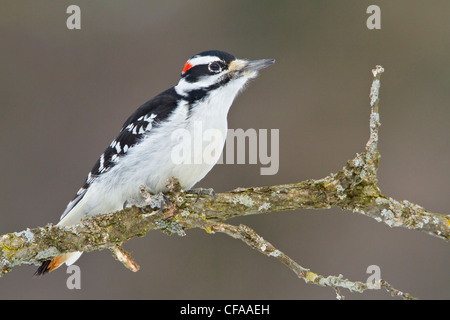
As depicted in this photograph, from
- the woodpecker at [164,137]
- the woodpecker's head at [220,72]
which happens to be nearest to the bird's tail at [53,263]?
the woodpecker at [164,137]

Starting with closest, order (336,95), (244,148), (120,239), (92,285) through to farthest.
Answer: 1. (120,239)
2. (244,148)
3. (92,285)
4. (336,95)

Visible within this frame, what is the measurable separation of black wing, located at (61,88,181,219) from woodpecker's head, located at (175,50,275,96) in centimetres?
11

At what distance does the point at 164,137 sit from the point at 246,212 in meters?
0.53

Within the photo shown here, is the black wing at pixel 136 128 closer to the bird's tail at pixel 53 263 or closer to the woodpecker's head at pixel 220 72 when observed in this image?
the woodpecker's head at pixel 220 72

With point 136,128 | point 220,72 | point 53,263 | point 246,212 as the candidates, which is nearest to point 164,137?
point 136,128

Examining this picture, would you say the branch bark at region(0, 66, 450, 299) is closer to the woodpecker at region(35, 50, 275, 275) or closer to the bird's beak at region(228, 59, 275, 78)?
the woodpecker at region(35, 50, 275, 275)

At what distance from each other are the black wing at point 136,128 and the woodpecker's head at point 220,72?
11 cm

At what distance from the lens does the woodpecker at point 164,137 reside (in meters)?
2.57

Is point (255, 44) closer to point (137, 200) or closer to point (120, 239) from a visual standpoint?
point (137, 200)

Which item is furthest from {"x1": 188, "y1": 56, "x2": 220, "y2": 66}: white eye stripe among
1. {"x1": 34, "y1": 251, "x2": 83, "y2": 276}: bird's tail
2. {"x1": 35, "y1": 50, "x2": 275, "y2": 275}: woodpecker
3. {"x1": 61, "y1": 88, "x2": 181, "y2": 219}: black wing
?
{"x1": 34, "y1": 251, "x2": 83, "y2": 276}: bird's tail

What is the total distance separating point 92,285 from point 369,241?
5.75ft

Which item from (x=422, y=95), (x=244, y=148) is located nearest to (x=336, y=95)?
(x=422, y=95)

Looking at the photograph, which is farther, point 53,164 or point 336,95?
point 336,95

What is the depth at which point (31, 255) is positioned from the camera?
219 cm
